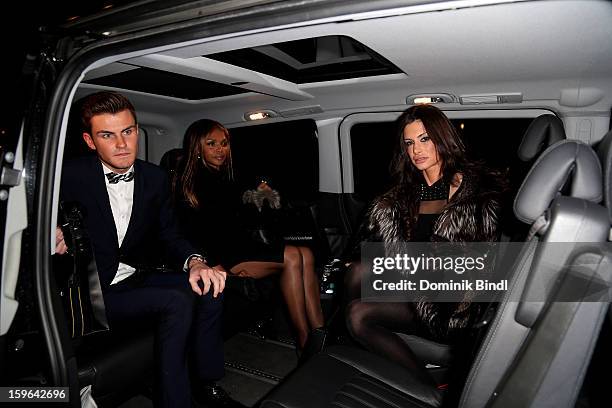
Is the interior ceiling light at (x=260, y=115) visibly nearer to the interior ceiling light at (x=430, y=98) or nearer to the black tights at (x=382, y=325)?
the interior ceiling light at (x=430, y=98)

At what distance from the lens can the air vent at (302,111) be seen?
333 centimetres

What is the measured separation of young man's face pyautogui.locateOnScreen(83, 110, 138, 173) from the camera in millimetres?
1966

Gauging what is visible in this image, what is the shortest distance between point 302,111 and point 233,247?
1.41 metres

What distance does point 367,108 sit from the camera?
3.23 meters

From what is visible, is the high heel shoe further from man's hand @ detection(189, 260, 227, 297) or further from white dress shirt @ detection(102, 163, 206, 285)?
white dress shirt @ detection(102, 163, 206, 285)

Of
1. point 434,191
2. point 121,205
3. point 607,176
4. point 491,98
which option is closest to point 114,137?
point 121,205

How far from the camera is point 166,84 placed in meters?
2.70

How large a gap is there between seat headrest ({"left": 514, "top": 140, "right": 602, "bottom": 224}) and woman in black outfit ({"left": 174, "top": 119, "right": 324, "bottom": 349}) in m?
1.96

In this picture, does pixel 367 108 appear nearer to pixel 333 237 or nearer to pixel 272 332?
pixel 333 237

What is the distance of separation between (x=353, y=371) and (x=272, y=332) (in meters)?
1.60

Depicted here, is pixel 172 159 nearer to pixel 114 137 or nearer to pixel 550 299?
pixel 114 137

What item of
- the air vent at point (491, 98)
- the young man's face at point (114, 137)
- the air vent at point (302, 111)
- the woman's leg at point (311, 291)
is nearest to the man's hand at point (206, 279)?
the young man's face at point (114, 137)

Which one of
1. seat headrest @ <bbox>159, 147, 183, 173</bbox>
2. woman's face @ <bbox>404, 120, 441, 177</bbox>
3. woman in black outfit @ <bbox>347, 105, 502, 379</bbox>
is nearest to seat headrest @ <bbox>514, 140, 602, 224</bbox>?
woman in black outfit @ <bbox>347, 105, 502, 379</bbox>

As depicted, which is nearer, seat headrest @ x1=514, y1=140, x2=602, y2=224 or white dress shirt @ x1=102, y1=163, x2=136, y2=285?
seat headrest @ x1=514, y1=140, x2=602, y2=224
